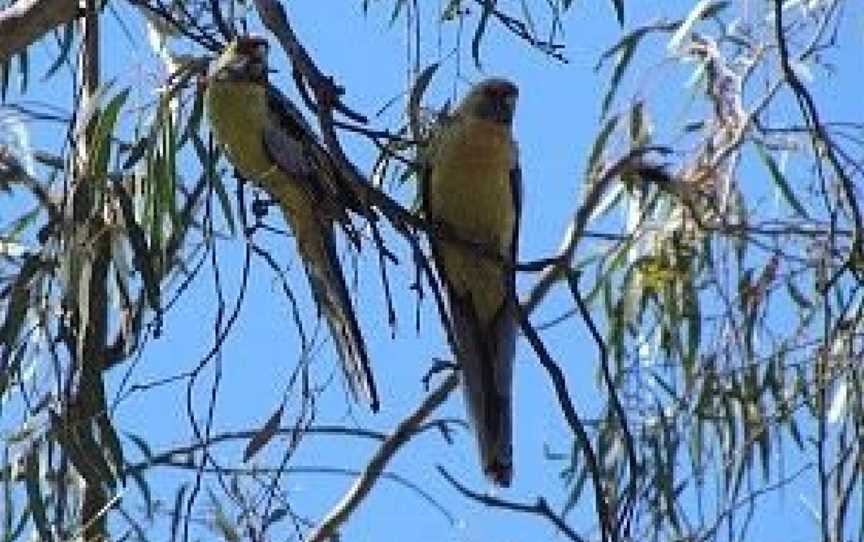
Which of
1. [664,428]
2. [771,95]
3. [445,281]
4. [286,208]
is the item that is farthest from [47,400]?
[771,95]

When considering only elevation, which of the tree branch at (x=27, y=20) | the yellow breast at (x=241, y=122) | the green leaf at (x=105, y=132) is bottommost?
the green leaf at (x=105, y=132)

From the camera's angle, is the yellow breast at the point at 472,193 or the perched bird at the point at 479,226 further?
the yellow breast at the point at 472,193

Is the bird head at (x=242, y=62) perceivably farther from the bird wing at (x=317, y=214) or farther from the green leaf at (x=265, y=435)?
the green leaf at (x=265, y=435)

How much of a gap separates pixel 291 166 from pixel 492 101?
1.72 feet

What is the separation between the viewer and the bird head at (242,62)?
6.07 feet

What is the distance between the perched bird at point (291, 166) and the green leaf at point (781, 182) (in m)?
0.62

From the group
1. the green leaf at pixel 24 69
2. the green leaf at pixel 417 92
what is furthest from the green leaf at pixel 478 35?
the green leaf at pixel 24 69

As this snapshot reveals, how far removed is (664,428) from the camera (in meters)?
2.29

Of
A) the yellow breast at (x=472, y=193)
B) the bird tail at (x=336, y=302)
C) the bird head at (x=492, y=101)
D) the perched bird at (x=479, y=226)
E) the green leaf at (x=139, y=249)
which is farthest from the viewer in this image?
the bird head at (x=492, y=101)

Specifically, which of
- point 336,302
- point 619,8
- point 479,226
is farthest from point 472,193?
point 336,302

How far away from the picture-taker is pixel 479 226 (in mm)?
2287

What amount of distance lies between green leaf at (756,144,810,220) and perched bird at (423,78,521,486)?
0.27 meters

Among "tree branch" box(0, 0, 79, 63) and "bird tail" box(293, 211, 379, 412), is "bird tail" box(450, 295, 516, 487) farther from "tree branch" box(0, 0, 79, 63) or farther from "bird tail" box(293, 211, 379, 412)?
"tree branch" box(0, 0, 79, 63)

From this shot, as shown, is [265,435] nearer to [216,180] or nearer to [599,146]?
[216,180]
